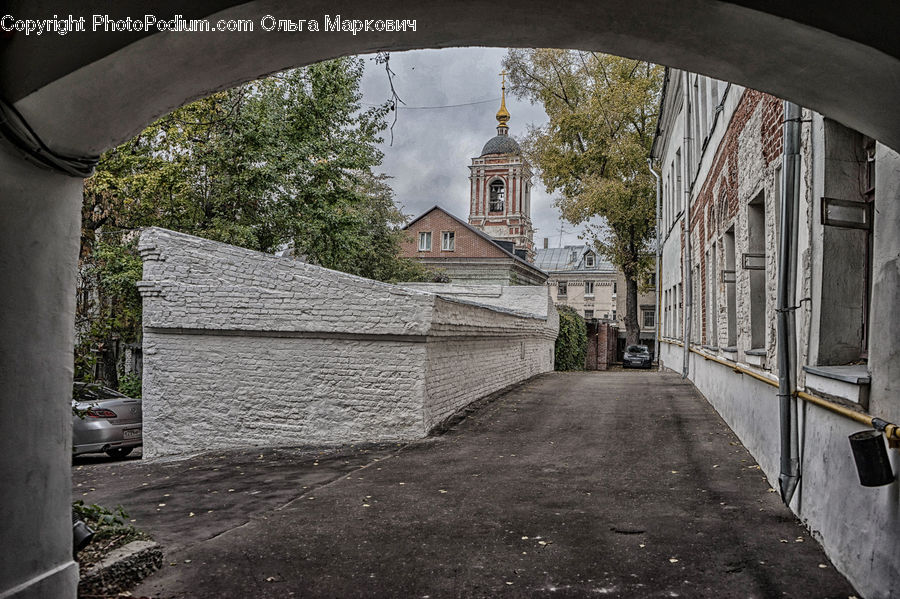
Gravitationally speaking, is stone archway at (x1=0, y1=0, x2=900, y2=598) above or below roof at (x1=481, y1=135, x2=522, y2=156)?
below

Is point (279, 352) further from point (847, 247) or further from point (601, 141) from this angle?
point (601, 141)

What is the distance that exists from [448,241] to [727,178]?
37283mm

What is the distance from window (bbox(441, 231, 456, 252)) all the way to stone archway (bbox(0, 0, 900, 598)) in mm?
43546

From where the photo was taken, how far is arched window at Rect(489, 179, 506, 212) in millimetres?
61875

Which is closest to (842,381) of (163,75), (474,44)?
(474,44)

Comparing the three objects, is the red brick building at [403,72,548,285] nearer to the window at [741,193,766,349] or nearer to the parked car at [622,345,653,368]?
the parked car at [622,345,653,368]

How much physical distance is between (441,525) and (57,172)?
367 cm

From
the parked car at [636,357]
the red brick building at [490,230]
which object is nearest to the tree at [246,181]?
the red brick building at [490,230]

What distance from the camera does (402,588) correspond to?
4172 millimetres

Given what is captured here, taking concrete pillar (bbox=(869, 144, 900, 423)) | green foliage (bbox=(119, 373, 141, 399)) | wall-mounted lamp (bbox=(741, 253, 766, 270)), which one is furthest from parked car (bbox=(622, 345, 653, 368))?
concrete pillar (bbox=(869, 144, 900, 423))

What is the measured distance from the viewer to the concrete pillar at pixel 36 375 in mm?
3148

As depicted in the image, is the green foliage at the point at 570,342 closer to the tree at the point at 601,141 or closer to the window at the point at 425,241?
the tree at the point at 601,141

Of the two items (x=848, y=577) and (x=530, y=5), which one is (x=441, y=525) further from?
(x=530, y=5)

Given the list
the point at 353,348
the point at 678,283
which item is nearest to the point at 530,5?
the point at 353,348
